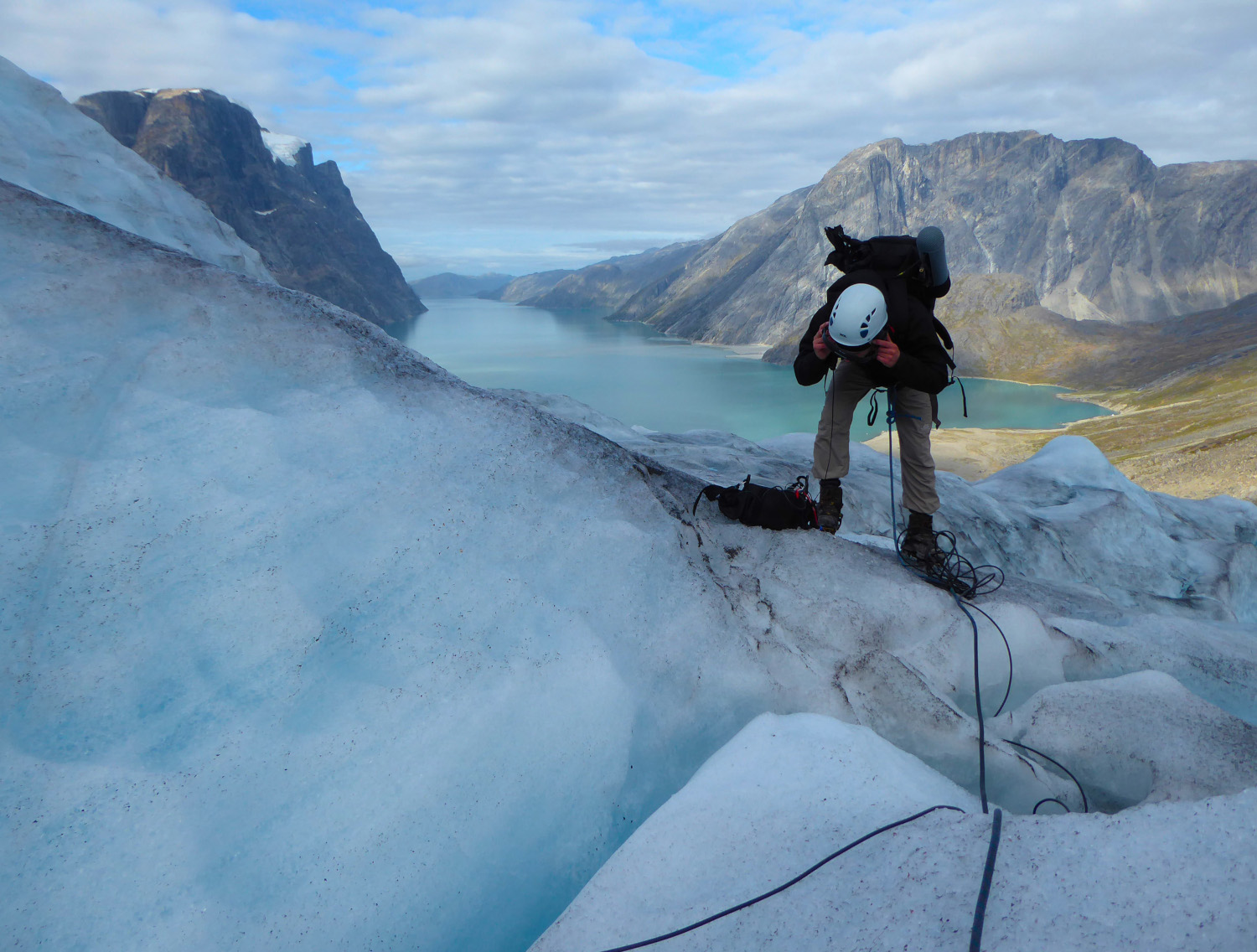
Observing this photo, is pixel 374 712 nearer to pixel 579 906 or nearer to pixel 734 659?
pixel 579 906

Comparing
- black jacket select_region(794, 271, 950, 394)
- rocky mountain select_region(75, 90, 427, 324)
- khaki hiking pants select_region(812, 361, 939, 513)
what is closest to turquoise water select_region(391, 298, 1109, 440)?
rocky mountain select_region(75, 90, 427, 324)

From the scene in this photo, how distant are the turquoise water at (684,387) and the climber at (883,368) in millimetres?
46814

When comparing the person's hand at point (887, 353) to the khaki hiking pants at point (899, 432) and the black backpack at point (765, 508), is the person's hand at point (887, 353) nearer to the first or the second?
the khaki hiking pants at point (899, 432)

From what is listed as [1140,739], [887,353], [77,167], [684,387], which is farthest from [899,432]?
[684,387]

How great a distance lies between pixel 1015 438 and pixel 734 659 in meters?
68.8

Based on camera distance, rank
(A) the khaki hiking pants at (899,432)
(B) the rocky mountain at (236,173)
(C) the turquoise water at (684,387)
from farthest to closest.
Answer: (B) the rocky mountain at (236,173)
(C) the turquoise water at (684,387)
(A) the khaki hiking pants at (899,432)

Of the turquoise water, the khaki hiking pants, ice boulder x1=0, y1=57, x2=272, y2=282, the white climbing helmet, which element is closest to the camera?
the white climbing helmet

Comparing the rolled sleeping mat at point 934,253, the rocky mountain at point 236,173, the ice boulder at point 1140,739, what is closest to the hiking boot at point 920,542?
the ice boulder at point 1140,739

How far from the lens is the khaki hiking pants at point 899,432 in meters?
6.32

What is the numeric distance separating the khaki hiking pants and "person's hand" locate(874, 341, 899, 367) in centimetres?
70

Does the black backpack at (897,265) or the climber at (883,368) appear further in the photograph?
the black backpack at (897,265)

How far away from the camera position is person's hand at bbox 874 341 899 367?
562 centimetres

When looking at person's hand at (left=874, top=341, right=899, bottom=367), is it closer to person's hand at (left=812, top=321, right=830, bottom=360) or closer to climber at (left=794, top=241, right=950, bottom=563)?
climber at (left=794, top=241, right=950, bottom=563)

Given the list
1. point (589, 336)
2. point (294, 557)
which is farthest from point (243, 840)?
point (589, 336)
